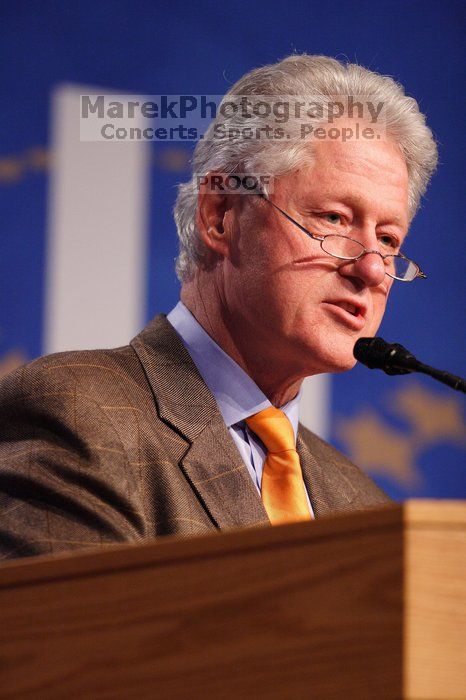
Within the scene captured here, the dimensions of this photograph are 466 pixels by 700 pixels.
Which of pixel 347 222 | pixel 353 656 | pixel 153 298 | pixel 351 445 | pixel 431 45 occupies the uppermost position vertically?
pixel 431 45

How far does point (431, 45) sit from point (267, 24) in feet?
1.58

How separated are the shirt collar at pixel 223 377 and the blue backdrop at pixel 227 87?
63 cm

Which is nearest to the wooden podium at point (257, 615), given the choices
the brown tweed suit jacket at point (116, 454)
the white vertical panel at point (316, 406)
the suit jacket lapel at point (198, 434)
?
the brown tweed suit jacket at point (116, 454)

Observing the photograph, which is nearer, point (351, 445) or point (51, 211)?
point (51, 211)

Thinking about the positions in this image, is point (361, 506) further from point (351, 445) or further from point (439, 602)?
point (439, 602)

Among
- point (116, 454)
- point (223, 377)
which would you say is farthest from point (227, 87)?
point (116, 454)

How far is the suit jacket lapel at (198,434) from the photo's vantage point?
1.70 meters

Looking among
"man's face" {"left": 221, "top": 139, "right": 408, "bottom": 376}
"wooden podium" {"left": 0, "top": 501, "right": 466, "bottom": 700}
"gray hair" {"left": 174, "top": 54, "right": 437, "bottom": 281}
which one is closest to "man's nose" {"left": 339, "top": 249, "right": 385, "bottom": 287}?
"man's face" {"left": 221, "top": 139, "right": 408, "bottom": 376}

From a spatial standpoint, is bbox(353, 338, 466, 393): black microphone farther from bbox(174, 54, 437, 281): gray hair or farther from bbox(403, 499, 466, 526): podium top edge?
bbox(403, 499, 466, 526): podium top edge

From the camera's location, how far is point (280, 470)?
6.32 feet

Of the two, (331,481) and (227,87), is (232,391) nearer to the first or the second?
(331,481)

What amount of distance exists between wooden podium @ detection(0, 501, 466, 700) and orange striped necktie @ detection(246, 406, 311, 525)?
747mm

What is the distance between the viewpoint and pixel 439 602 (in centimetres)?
90

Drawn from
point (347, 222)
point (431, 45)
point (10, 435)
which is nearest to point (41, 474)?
point (10, 435)
